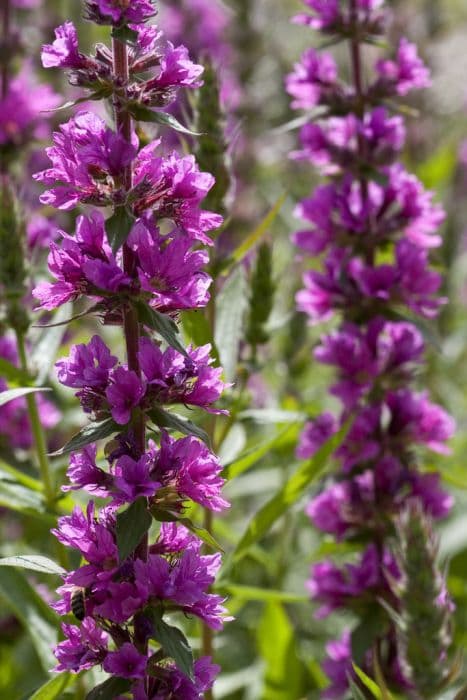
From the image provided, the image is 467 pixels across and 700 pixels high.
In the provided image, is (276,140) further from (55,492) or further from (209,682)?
(209,682)

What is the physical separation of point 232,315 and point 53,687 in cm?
132

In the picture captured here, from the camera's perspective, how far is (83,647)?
1.86m

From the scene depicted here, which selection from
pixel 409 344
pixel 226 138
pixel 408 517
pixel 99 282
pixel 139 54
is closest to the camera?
pixel 99 282

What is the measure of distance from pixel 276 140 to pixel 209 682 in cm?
830

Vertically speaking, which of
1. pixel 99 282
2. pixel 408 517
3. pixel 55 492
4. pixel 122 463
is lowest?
pixel 55 492

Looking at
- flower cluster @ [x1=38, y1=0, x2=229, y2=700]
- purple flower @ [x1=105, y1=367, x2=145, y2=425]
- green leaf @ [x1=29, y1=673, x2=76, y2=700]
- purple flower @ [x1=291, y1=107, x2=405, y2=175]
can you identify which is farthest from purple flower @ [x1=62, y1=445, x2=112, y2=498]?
purple flower @ [x1=291, y1=107, x2=405, y2=175]

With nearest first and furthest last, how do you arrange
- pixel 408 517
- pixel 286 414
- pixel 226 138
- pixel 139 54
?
pixel 139 54 → pixel 408 517 → pixel 226 138 → pixel 286 414

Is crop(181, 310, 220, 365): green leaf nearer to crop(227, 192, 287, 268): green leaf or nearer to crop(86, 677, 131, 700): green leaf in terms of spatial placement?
crop(227, 192, 287, 268): green leaf

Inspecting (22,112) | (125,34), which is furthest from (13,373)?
(22,112)

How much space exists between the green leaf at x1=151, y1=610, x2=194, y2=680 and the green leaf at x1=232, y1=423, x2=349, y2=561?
0.88 m

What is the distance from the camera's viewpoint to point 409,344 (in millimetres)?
3219

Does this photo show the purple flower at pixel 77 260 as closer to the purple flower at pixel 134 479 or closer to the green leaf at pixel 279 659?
the purple flower at pixel 134 479

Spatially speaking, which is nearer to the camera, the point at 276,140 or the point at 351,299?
the point at 351,299

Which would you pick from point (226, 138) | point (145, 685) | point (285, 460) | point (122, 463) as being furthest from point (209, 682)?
point (285, 460)
